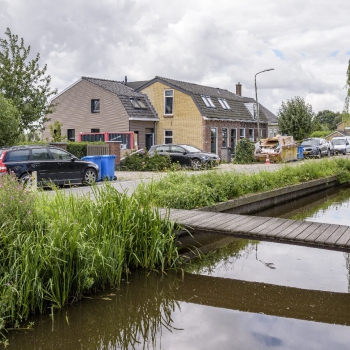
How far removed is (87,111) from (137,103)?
4.21m

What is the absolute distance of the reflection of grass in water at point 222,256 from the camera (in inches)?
299

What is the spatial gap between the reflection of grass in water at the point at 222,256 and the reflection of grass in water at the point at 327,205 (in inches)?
141

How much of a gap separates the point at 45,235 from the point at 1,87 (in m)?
23.8

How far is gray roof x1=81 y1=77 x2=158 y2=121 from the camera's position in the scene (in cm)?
3666

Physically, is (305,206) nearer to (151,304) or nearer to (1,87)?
(151,304)

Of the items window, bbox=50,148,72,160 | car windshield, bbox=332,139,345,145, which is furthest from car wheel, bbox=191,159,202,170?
car windshield, bbox=332,139,345,145

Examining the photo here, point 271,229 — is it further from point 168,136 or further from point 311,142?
point 311,142

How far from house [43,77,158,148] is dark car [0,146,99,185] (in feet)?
64.0

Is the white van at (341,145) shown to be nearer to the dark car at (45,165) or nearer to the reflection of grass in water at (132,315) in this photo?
the dark car at (45,165)

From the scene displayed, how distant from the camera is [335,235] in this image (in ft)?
23.8

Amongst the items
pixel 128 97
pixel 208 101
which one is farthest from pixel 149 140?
pixel 208 101

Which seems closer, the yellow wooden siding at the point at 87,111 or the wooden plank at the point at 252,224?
the wooden plank at the point at 252,224

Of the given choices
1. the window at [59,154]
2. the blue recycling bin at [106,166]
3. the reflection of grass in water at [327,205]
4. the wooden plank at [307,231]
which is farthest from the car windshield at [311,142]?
the wooden plank at [307,231]

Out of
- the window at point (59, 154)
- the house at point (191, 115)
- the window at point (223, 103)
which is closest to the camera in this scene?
the window at point (59, 154)
